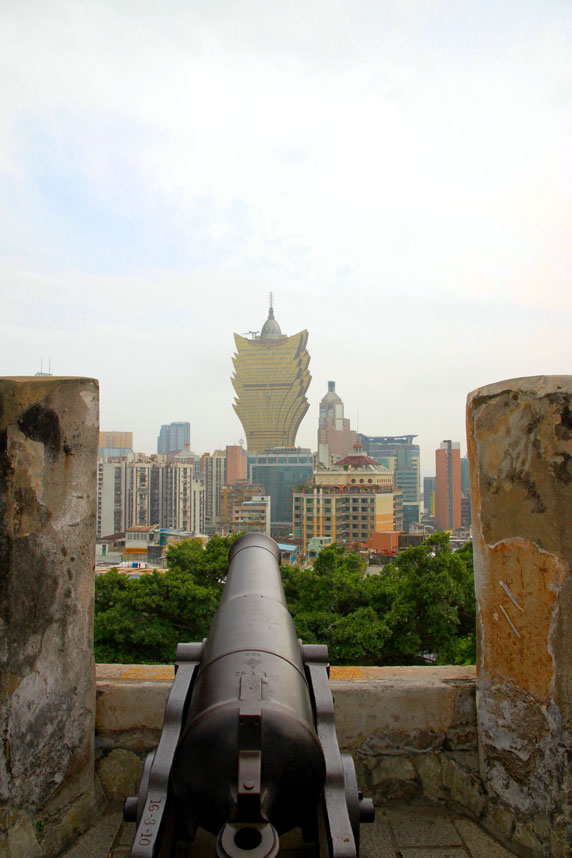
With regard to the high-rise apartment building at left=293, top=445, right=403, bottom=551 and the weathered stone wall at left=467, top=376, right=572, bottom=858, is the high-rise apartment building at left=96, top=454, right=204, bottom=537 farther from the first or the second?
the weathered stone wall at left=467, top=376, right=572, bottom=858

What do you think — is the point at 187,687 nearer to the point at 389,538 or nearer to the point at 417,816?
the point at 417,816

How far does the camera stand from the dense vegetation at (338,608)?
8305 millimetres

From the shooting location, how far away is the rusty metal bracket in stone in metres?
1.67

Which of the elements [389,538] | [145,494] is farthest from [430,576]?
[145,494]

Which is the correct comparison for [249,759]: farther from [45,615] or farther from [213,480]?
[213,480]

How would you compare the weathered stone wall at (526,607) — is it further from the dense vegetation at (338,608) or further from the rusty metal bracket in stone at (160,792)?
the dense vegetation at (338,608)

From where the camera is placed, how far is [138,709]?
2590 millimetres

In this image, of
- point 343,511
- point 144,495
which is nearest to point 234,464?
point 144,495

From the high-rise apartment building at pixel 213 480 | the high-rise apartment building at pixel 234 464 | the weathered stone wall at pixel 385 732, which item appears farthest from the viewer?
the high-rise apartment building at pixel 234 464

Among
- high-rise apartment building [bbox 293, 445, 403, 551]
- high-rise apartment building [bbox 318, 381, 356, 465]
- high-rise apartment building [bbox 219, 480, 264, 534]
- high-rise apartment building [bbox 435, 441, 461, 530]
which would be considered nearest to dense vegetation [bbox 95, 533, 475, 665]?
high-rise apartment building [bbox 293, 445, 403, 551]

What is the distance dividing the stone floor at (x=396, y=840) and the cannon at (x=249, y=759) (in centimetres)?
50

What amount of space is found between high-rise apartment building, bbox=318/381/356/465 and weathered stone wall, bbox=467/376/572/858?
13754 centimetres

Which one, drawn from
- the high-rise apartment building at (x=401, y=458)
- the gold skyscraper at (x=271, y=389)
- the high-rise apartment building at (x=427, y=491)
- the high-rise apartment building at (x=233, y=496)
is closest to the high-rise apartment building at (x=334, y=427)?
the high-rise apartment building at (x=401, y=458)

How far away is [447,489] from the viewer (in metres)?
90.5
